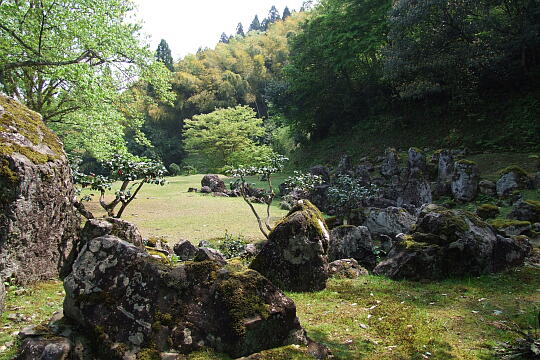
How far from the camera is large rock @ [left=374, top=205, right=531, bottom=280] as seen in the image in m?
5.93

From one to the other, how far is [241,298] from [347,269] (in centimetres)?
376

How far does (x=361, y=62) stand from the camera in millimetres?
29656

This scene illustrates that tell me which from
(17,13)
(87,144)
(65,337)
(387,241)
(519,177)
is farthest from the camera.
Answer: (87,144)

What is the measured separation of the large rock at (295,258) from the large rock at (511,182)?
9.20 meters

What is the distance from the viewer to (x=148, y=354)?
286cm

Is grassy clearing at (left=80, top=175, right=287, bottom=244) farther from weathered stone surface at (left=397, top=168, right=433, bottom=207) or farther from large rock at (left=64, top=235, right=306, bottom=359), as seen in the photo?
large rock at (left=64, top=235, right=306, bottom=359)

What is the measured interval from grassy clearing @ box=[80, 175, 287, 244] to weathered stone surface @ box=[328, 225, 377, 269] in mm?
2741

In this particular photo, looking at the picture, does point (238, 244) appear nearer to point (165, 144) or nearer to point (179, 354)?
point (179, 354)

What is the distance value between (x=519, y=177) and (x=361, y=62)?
65.1ft

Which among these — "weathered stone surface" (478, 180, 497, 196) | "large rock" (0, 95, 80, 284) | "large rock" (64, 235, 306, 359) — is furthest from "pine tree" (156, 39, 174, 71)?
"large rock" (64, 235, 306, 359)

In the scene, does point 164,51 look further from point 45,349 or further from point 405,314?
point 45,349

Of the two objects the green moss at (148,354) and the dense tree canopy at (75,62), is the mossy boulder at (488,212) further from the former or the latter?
the dense tree canopy at (75,62)

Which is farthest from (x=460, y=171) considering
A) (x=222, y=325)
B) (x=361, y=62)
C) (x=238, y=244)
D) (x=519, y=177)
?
(x=361, y=62)

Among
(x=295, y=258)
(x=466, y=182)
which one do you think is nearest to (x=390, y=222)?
(x=295, y=258)
